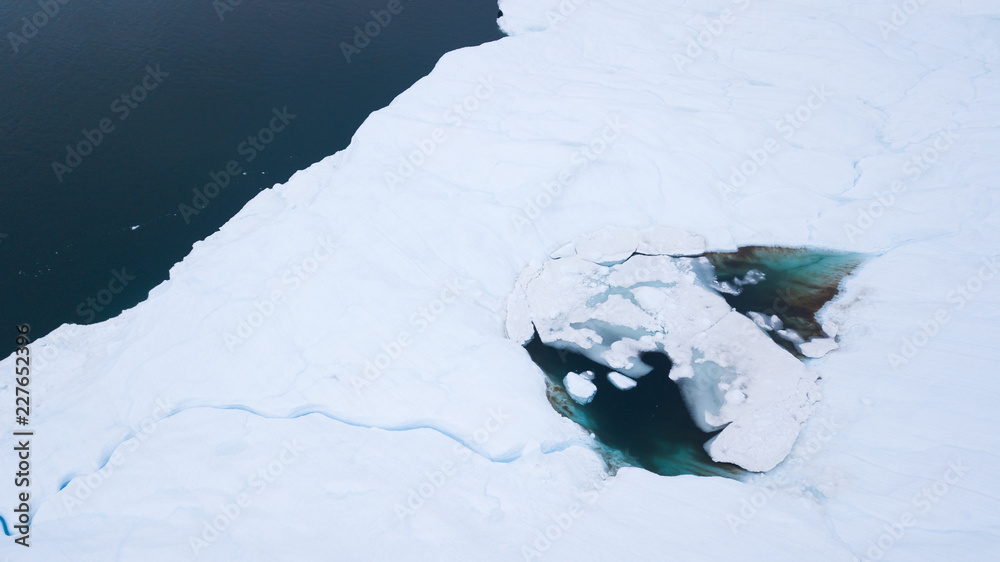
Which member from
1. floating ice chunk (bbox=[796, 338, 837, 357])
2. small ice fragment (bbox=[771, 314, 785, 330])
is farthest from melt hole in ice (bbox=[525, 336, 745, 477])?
floating ice chunk (bbox=[796, 338, 837, 357])

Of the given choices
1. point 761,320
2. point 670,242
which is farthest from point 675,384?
point 670,242

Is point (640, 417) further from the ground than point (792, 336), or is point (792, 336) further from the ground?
point (792, 336)

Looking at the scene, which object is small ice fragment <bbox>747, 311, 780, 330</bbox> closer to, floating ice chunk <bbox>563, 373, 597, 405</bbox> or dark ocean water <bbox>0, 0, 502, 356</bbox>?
floating ice chunk <bbox>563, 373, 597, 405</bbox>

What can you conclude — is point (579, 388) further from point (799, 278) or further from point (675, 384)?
point (799, 278)

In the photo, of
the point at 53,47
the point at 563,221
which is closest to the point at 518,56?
the point at 563,221

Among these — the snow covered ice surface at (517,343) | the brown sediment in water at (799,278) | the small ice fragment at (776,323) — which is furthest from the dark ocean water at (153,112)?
the small ice fragment at (776,323)

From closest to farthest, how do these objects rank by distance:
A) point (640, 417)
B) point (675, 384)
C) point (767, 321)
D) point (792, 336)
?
point (640, 417), point (675, 384), point (792, 336), point (767, 321)
